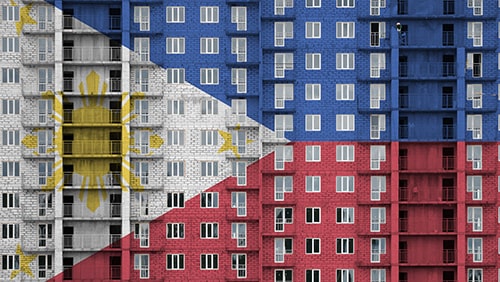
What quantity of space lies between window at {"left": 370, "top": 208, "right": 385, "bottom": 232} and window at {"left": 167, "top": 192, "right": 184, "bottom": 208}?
16.5 m

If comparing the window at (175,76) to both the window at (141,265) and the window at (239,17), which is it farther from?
the window at (141,265)

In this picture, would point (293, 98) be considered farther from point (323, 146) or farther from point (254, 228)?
point (254, 228)

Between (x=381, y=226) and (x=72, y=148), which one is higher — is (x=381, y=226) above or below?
below

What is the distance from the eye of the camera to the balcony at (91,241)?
184 ft

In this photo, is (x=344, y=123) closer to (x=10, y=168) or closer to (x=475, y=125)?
(x=475, y=125)

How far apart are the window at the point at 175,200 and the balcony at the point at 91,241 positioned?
5.18 meters

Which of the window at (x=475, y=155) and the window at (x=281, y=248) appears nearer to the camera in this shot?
the window at (x=281, y=248)

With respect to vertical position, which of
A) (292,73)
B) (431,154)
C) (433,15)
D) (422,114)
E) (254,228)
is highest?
(433,15)

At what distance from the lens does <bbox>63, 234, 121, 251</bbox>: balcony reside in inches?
2205

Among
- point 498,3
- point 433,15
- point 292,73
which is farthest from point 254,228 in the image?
point 498,3

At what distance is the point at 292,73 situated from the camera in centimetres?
5712

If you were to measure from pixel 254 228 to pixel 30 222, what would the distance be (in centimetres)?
1923

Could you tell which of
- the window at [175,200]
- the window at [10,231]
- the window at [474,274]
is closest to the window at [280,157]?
the window at [175,200]

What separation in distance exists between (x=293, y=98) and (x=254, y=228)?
38.7 ft
